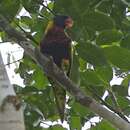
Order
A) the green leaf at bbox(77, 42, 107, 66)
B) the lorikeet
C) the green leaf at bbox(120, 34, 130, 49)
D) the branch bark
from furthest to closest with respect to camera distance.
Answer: the lorikeet < the green leaf at bbox(120, 34, 130, 49) < the green leaf at bbox(77, 42, 107, 66) < the branch bark

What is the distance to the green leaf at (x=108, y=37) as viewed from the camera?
105 cm

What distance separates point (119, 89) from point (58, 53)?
1.42ft

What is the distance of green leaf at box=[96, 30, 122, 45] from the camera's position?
1047 millimetres

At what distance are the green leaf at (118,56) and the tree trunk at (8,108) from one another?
310 millimetres

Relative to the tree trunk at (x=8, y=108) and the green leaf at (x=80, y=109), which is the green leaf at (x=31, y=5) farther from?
the tree trunk at (x=8, y=108)

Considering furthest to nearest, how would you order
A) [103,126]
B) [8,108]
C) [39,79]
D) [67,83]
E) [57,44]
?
1. [57,44]
2. [39,79]
3. [103,126]
4. [67,83]
5. [8,108]

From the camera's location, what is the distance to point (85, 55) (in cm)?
100

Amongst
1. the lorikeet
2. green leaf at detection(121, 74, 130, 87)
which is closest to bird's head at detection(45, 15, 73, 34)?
the lorikeet

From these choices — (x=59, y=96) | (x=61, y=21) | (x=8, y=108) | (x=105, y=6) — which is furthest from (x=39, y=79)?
(x=8, y=108)

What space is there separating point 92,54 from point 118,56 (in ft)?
0.22

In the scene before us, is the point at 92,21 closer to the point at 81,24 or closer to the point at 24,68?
the point at 81,24

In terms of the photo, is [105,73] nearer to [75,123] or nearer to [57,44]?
[75,123]

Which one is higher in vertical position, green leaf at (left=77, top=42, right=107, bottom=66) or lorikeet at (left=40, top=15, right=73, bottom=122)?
green leaf at (left=77, top=42, right=107, bottom=66)

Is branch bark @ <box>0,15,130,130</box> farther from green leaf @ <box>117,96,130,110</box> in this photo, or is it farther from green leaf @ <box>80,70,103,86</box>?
green leaf @ <box>117,96,130,110</box>
